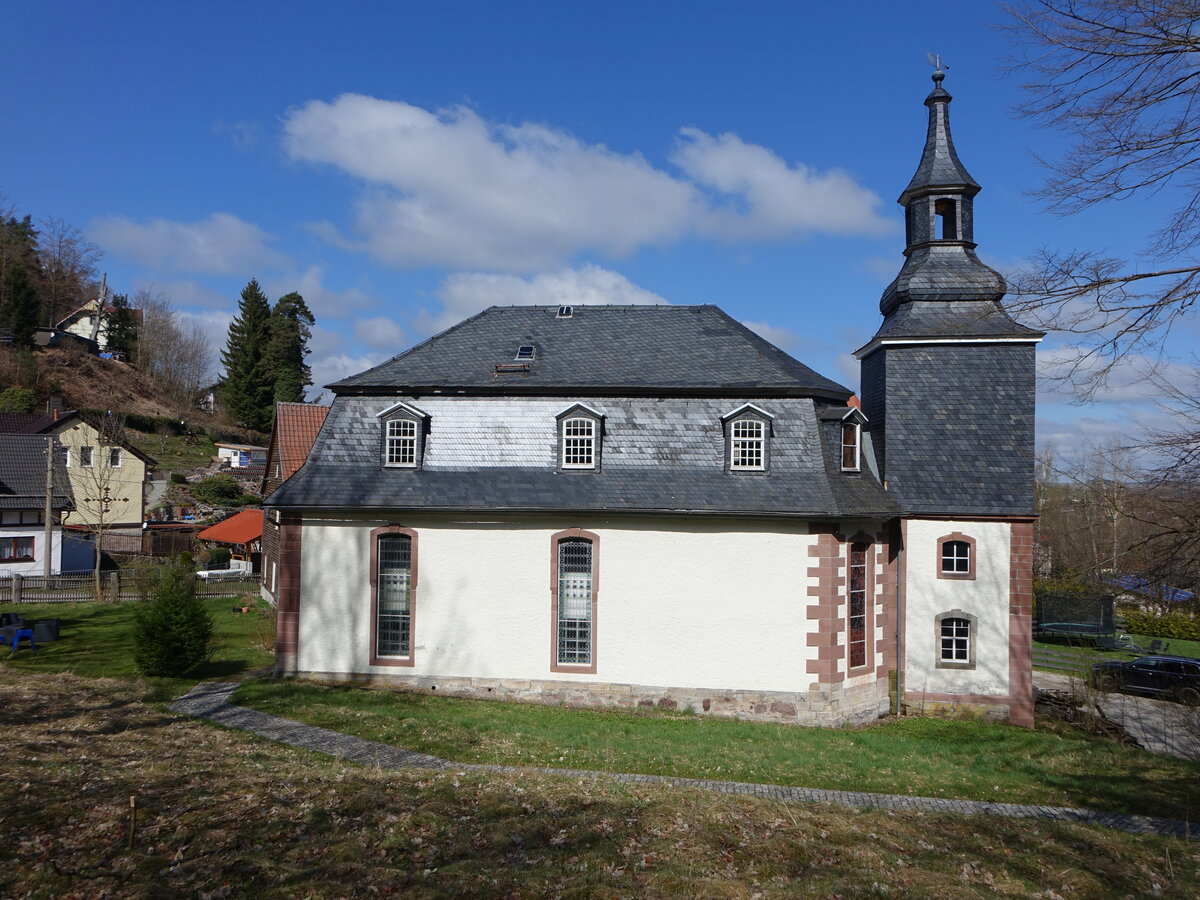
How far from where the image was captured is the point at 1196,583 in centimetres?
923

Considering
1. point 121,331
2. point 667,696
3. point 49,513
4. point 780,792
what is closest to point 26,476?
point 49,513

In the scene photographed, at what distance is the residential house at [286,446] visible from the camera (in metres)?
28.7

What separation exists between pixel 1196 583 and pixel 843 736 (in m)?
8.48

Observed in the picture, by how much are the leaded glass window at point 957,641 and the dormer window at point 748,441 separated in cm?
659

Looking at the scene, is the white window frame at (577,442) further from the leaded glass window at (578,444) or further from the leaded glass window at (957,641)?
the leaded glass window at (957,641)

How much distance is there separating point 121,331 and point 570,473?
80.3 metres

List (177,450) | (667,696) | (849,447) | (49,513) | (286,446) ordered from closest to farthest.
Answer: (667,696)
(849,447)
(286,446)
(49,513)
(177,450)

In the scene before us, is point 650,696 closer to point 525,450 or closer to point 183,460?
point 525,450

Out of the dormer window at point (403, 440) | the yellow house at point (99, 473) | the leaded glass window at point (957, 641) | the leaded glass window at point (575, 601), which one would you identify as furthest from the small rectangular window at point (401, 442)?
the yellow house at point (99, 473)

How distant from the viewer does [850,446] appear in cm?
1873

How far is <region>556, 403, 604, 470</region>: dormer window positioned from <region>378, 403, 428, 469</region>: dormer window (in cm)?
327

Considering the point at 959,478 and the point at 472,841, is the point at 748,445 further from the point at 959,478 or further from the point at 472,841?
the point at 472,841

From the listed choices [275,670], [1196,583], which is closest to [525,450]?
[275,670]

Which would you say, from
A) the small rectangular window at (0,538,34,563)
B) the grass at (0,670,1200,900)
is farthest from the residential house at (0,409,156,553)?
the grass at (0,670,1200,900)
